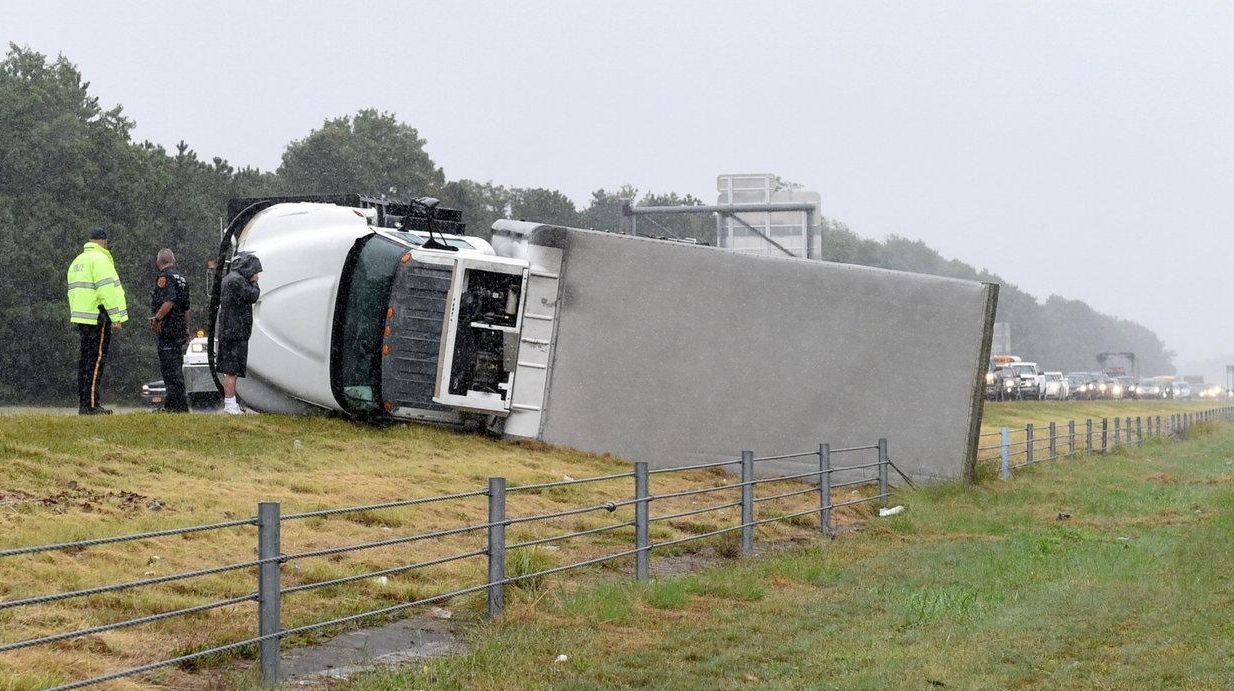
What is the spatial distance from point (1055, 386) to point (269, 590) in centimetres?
6976

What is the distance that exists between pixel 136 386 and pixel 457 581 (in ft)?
163

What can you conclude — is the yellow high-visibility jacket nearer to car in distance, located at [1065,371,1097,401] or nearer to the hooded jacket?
the hooded jacket

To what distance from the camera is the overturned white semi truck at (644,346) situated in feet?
63.2

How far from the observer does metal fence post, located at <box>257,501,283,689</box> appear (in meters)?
8.16

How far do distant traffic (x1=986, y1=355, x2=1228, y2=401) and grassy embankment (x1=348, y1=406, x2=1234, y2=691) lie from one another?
37.8 meters

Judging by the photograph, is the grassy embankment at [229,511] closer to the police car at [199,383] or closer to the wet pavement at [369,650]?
the wet pavement at [369,650]

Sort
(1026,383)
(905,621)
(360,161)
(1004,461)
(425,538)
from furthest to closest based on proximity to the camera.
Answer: (360,161)
(1026,383)
(1004,461)
(905,621)
(425,538)

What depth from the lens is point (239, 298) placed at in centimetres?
1927

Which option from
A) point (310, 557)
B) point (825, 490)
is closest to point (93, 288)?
point (310, 557)

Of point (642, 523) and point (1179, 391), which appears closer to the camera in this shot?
point (642, 523)

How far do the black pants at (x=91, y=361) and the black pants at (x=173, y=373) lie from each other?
2.76 feet

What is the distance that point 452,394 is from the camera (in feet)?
63.6

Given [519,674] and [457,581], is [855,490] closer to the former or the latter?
[457,581]

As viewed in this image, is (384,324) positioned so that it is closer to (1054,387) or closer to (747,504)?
(747,504)
